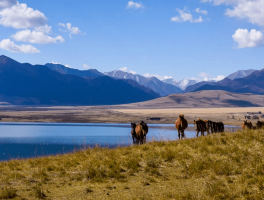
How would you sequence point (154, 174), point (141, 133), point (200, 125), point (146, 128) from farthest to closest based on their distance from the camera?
1. point (200, 125)
2. point (146, 128)
3. point (141, 133)
4. point (154, 174)

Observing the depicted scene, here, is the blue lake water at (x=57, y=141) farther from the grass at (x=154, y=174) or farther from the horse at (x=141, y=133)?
the grass at (x=154, y=174)

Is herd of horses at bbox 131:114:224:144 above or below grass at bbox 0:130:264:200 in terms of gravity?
above

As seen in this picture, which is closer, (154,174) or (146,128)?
(154,174)

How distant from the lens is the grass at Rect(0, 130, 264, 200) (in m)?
10.0

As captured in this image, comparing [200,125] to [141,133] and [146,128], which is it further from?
[141,133]

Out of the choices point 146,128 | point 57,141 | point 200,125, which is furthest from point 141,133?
point 57,141

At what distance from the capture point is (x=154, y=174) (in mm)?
12055

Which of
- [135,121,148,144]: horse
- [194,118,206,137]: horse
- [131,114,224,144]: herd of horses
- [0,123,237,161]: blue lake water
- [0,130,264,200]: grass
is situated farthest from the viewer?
[0,123,237,161]: blue lake water

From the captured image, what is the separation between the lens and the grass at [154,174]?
10016 mm

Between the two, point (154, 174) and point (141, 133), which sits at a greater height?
point (141, 133)

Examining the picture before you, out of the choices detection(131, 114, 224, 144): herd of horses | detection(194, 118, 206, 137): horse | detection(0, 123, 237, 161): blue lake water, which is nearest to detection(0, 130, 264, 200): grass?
detection(131, 114, 224, 144): herd of horses

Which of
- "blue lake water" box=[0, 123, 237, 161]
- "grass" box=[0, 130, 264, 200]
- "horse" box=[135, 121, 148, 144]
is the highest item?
"horse" box=[135, 121, 148, 144]

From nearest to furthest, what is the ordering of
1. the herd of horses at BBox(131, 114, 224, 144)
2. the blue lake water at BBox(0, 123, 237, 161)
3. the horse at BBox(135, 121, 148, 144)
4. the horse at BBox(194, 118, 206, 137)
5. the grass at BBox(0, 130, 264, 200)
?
the grass at BBox(0, 130, 264, 200) → the herd of horses at BBox(131, 114, 224, 144) → the horse at BBox(135, 121, 148, 144) → the horse at BBox(194, 118, 206, 137) → the blue lake water at BBox(0, 123, 237, 161)

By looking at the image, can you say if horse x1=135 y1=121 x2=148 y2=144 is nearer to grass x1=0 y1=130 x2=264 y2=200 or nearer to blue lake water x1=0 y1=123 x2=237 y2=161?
grass x1=0 y1=130 x2=264 y2=200
